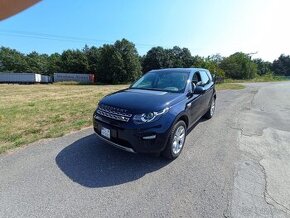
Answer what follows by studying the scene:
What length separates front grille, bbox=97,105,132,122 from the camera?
3.70 meters

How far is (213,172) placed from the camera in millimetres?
3652

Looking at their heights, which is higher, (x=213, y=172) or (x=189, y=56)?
(x=189, y=56)

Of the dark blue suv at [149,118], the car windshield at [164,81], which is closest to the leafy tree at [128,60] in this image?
the car windshield at [164,81]

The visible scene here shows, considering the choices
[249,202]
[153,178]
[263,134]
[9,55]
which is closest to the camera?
[249,202]

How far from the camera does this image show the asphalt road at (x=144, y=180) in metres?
2.69

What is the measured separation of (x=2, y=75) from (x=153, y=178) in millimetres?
49595

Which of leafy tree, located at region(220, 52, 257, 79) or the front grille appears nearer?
the front grille

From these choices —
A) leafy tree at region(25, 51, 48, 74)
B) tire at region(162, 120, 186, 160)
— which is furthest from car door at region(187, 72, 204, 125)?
leafy tree at region(25, 51, 48, 74)

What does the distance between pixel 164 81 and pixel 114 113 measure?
6.01 ft

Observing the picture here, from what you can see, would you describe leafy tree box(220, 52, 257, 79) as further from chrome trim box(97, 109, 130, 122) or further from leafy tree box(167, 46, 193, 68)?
chrome trim box(97, 109, 130, 122)

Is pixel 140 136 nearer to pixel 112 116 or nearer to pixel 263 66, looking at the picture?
pixel 112 116

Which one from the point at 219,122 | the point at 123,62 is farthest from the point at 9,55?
the point at 219,122

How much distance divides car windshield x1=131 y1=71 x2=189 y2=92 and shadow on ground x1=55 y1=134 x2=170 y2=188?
5.35ft

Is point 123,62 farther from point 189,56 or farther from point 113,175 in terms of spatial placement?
point 113,175
